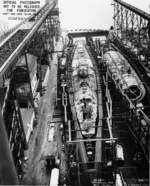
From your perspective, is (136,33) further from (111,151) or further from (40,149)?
(111,151)

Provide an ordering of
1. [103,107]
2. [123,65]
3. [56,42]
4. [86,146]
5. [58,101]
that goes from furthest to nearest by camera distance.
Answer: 1. [56,42]
2. [123,65]
3. [58,101]
4. [103,107]
5. [86,146]

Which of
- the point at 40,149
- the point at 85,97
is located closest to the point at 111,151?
the point at 85,97

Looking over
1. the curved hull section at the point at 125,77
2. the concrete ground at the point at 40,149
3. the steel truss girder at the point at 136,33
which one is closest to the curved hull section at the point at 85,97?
the curved hull section at the point at 125,77

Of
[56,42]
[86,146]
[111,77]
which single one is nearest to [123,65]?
[111,77]

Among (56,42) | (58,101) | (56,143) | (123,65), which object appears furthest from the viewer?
(56,42)

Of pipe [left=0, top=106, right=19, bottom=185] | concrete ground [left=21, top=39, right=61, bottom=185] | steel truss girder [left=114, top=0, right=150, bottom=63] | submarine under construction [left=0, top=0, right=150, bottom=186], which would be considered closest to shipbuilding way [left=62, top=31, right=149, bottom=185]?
submarine under construction [left=0, top=0, right=150, bottom=186]

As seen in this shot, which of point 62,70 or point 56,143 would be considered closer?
point 56,143

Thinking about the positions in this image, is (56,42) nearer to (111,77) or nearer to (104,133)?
(111,77)
